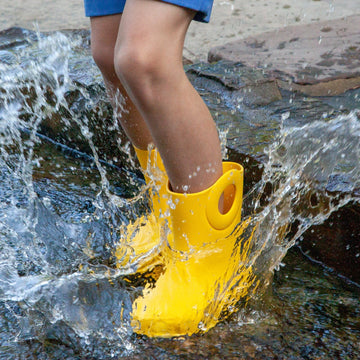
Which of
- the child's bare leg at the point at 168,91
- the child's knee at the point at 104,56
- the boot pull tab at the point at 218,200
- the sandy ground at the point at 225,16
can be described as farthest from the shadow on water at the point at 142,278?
the sandy ground at the point at 225,16

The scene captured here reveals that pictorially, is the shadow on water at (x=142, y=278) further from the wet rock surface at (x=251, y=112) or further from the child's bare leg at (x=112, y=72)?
the child's bare leg at (x=112, y=72)

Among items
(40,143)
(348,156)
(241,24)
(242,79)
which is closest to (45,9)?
(241,24)

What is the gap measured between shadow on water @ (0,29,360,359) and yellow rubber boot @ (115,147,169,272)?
36mm

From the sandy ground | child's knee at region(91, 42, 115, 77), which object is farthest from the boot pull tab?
the sandy ground

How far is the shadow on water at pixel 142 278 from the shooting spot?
1.29 metres

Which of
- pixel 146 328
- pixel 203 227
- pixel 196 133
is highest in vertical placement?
pixel 196 133

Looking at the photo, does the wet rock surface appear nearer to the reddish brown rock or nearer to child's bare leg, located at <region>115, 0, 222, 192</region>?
the reddish brown rock

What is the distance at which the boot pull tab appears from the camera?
1.26 metres

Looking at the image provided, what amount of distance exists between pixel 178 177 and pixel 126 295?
1.28ft

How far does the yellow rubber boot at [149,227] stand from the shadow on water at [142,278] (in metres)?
0.04

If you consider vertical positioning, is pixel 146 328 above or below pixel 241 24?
below

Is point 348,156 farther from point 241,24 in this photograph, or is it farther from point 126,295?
Result: point 241,24

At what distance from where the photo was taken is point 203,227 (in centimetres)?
129

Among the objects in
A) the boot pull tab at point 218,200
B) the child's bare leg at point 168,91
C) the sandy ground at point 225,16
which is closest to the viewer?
the child's bare leg at point 168,91
